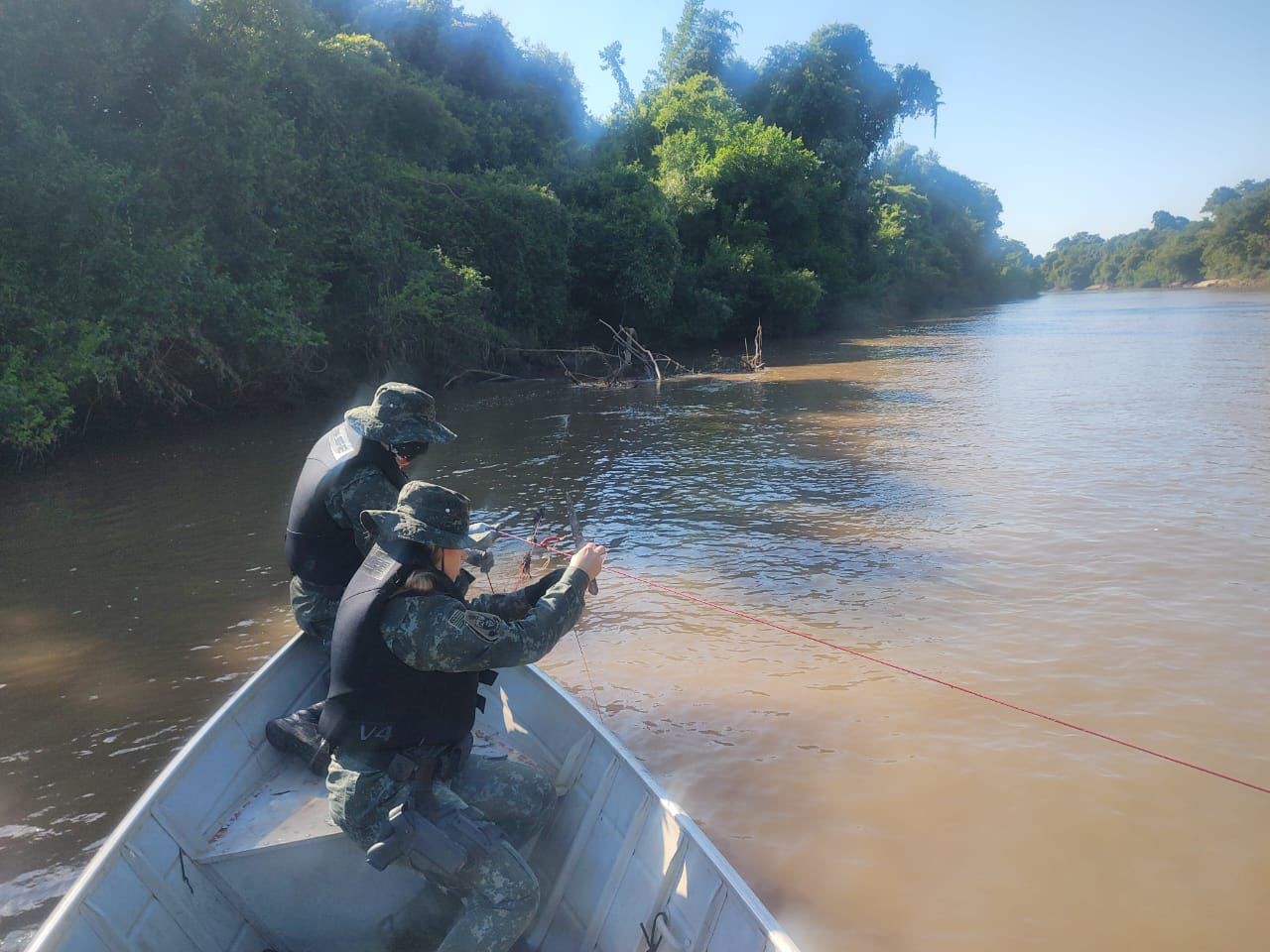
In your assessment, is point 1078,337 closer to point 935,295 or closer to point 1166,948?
point 935,295

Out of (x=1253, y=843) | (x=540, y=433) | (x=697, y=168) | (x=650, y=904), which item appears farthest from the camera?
(x=697, y=168)

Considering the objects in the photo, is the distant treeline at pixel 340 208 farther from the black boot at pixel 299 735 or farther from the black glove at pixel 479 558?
the black glove at pixel 479 558

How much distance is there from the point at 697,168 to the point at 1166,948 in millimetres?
39162

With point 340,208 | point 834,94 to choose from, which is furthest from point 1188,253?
point 340,208

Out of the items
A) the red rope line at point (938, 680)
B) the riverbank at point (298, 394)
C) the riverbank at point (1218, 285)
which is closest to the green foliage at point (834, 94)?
the riverbank at point (298, 394)

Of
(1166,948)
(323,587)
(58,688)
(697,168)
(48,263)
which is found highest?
(697,168)


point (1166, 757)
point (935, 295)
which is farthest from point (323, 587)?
point (935, 295)

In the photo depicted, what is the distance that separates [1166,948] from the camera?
4.00 meters

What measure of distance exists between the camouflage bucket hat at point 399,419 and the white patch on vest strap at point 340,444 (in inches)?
3.6

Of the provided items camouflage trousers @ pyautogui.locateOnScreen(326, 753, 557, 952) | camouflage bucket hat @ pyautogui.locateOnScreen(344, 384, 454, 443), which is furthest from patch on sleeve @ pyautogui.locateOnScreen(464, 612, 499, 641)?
camouflage bucket hat @ pyautogui.locateOnScreen(344, 384, 454, 443)

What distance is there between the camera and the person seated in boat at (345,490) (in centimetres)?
454

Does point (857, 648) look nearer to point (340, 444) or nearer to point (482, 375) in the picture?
point (340, 444)

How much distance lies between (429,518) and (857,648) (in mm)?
4893

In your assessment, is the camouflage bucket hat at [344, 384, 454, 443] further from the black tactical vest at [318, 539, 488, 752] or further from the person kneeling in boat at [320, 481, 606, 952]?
the black tactical vest at [318, 539, 488, 752]
